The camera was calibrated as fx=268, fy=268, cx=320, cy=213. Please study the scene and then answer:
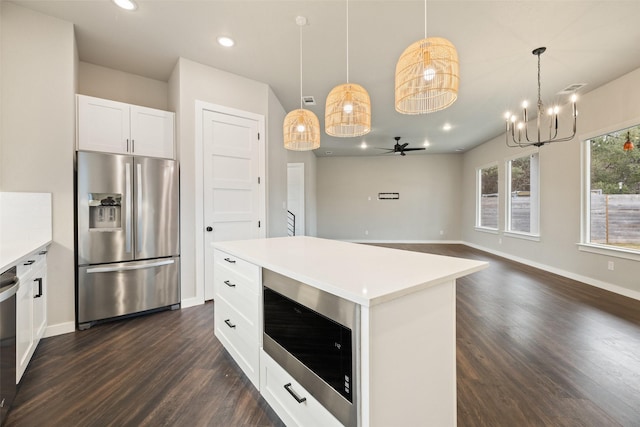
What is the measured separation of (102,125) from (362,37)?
2861mm

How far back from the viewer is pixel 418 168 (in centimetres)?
854

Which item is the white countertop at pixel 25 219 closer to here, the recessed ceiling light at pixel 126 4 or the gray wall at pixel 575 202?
the recessed ceiling light at pixel 126 4

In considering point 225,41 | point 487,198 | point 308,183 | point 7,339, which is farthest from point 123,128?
point 487,198

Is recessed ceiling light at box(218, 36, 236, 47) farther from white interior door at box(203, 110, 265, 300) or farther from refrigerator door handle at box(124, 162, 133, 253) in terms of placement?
refrigerator door handle at box(124, 162, 133, 253)

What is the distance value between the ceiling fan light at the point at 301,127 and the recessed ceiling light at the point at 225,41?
1184 mm

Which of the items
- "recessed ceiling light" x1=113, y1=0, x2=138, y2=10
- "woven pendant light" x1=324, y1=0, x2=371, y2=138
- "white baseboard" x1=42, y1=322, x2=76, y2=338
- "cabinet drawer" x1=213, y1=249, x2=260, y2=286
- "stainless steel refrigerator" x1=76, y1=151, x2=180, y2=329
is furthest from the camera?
"stainless steel refrigerator" x1=76, y1=151, x2=180, y2=329

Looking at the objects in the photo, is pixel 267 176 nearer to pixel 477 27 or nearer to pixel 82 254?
pixel 82 254

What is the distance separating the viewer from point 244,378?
180 cm

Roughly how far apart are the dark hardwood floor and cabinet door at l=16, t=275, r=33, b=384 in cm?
17

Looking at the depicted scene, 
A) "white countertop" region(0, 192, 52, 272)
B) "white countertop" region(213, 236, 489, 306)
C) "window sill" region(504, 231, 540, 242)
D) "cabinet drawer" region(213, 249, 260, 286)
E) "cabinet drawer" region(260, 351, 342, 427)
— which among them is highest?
"white countertop" region(0, 192, 52, 272)

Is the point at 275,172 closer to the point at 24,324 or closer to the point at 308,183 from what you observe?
the point at 24,324

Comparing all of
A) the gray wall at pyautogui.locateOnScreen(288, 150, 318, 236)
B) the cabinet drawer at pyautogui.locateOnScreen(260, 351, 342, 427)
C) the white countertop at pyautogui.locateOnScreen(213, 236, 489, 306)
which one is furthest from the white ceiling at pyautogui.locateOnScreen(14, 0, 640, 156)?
the gray wall at pyautogui.locateOnScreen(288, 150, 318, 236)

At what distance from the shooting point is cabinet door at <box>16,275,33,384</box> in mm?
1615

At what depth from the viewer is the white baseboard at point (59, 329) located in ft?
7.76
